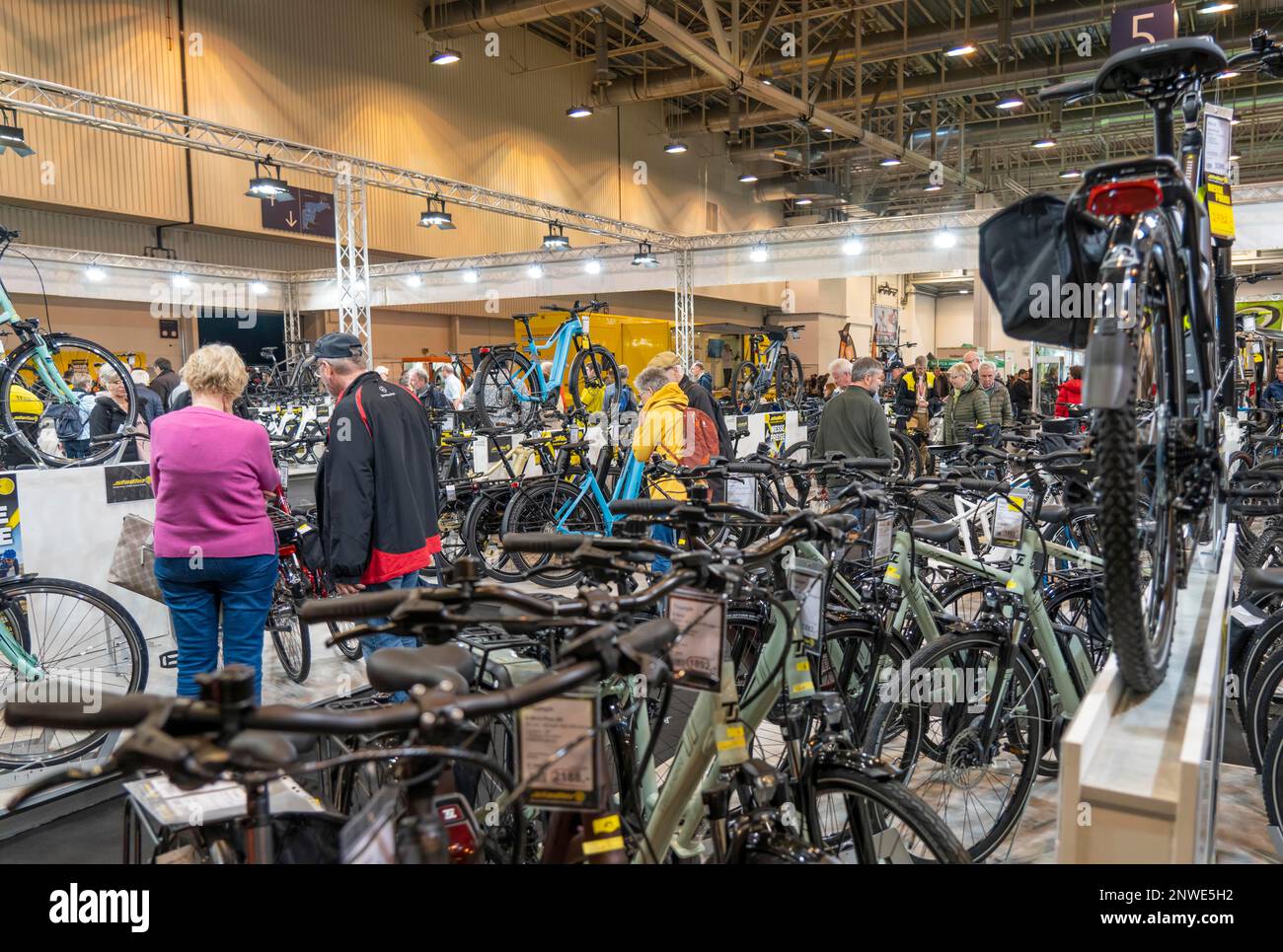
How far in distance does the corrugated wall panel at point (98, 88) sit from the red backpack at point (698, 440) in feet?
39.9

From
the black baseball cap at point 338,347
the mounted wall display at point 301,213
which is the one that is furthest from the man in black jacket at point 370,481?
the mounted wall display at point 301,213

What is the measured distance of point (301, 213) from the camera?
1570cm

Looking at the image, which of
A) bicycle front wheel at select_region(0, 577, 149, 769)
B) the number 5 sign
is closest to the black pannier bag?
the number 5 sign

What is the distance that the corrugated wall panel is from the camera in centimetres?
1274

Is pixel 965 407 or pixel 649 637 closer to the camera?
pixel 649 637

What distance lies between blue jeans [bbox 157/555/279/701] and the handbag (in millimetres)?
1242

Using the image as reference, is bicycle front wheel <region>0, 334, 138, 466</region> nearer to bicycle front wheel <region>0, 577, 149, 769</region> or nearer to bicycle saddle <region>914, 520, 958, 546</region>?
bicycle front wheel <region>0, 577, 149, 769</region>

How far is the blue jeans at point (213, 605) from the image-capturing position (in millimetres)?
3184

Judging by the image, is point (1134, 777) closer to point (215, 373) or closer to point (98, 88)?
point (215, 373)

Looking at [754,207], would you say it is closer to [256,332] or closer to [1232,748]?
[256,332]

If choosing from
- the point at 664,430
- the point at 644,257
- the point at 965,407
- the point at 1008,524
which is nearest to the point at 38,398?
the point at 664,430

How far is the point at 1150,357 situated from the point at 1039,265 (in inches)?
12.6

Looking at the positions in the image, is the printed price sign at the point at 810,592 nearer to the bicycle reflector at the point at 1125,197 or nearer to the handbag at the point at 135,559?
the bicycle reflector at the point at 1125,197
